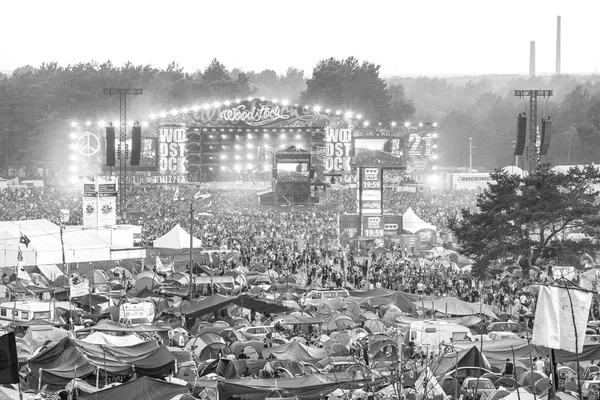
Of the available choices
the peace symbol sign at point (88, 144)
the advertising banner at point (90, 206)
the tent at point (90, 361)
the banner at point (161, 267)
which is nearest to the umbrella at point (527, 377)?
the tent at point (90, 361)

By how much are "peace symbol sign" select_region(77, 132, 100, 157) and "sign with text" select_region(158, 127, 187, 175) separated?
4.27 m

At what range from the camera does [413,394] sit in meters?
15.4

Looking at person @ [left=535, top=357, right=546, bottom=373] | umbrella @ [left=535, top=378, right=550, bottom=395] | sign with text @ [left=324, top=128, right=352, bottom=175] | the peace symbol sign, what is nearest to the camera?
umbrella @ [left=535, top=378, right=550, bottom=395]

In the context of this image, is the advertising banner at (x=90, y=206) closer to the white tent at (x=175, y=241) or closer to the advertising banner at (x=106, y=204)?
the advertising banner at (x=106, y=204)

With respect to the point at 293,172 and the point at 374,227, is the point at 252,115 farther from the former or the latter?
the point at 374,227

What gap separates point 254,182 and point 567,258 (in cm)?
4129

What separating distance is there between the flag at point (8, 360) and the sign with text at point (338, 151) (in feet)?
191

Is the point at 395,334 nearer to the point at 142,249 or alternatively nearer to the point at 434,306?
the point at 434,306

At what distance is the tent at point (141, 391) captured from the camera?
15.6 meters

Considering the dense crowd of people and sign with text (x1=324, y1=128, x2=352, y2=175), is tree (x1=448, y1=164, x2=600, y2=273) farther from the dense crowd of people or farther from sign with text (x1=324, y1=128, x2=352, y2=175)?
sign with text (x1=324, y1=128, x2=352, y2=175)

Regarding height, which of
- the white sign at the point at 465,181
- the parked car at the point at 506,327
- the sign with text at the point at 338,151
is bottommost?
the parked car at the point at 506,327

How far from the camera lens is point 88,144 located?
70812 mm

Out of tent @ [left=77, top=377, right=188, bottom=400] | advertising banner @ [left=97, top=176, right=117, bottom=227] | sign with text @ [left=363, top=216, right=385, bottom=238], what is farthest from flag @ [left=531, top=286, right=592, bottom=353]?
sign with text @ [left=363, top=216, right=385, bottom=238]

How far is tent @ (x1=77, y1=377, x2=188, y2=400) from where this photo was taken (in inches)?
615
